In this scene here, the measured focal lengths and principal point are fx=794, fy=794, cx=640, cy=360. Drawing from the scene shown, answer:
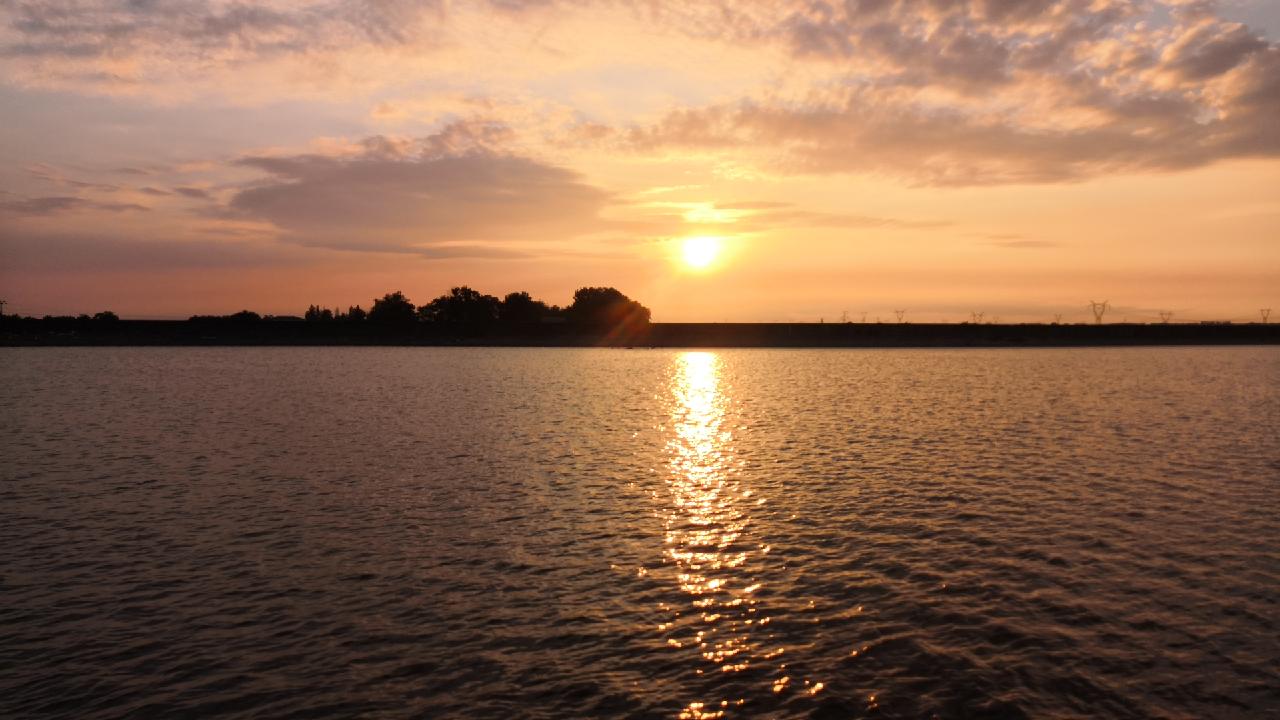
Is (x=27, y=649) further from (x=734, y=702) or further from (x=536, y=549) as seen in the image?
(x=734, y=702)

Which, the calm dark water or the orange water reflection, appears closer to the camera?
the calm dark water

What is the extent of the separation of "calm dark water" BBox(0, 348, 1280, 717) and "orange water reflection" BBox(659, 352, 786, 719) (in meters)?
0.15

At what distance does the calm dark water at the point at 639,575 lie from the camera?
608 inches

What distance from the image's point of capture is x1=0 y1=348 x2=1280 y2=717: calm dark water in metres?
15.4

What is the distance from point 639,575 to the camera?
22.6m

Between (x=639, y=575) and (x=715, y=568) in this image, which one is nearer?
(x=639, y=575)

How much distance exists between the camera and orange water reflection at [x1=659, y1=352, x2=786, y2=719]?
16.8 metres

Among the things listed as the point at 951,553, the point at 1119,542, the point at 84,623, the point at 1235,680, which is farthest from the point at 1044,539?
the point at 84,623

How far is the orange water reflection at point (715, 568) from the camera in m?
16.8

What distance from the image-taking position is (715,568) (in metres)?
23.5

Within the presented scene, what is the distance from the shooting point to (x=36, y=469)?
39781mm

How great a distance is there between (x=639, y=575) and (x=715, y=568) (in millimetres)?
2416

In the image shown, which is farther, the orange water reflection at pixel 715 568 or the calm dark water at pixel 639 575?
the orange water reflection at pixel 715 568

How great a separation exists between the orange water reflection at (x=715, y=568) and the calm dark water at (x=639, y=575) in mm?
151
